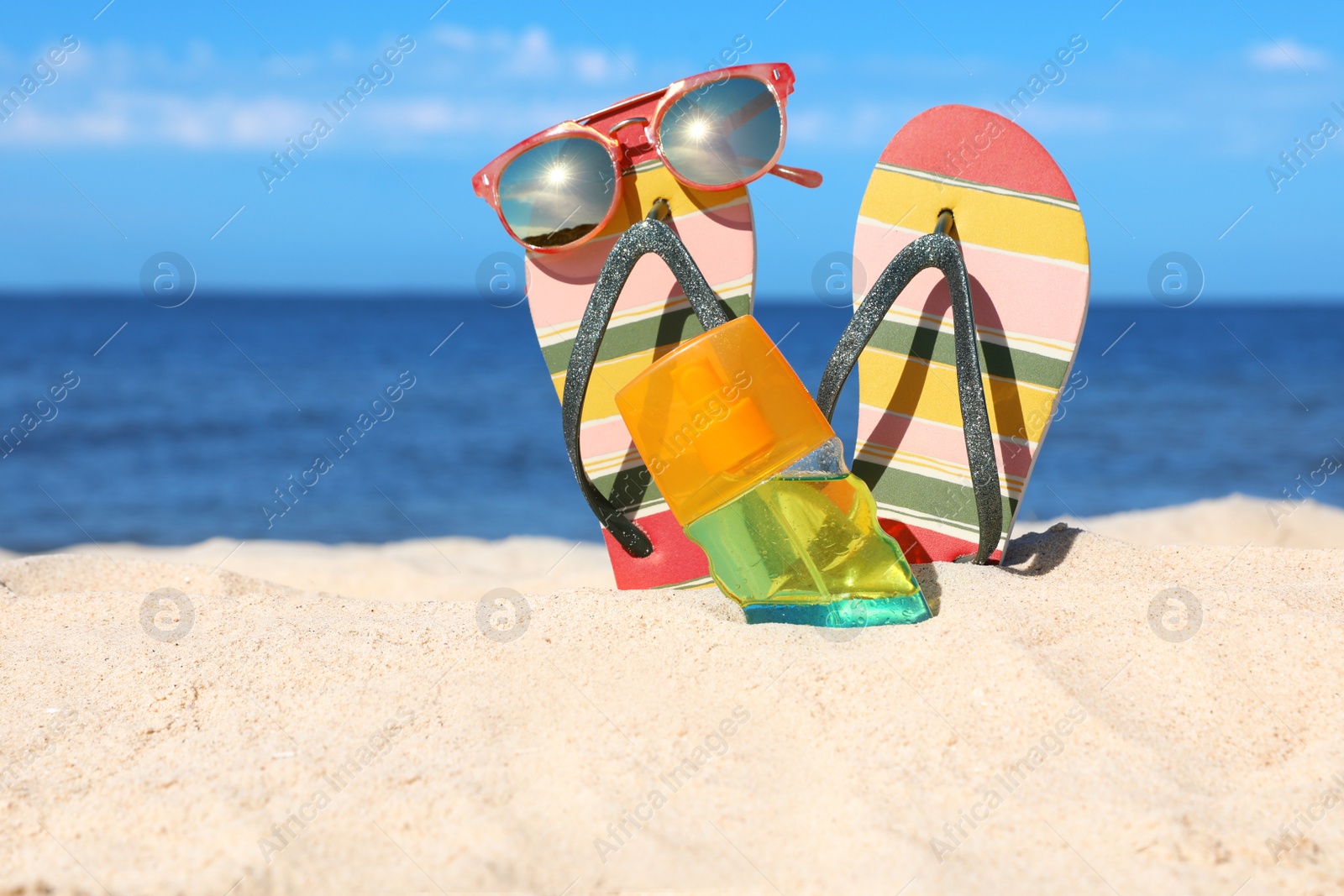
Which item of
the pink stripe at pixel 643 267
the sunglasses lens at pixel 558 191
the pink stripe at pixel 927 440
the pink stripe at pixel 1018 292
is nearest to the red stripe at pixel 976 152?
the pink stripe at pixel 1018 292

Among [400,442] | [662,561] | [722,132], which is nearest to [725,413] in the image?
[662,561]

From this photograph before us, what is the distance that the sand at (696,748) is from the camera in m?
1.28

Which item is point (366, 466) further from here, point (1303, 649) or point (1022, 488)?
point (1303, 649)

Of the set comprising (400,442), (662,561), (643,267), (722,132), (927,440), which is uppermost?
(722,132)

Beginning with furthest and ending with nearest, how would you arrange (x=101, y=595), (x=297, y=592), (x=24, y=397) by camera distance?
(x=24, y=397), (x=297, y=592), (x=101, y=595)

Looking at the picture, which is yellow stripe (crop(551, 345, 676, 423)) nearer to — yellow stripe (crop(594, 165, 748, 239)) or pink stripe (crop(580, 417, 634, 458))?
pink stripe (crop(580, 417, 634, 458))

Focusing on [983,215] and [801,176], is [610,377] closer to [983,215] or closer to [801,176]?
[801,176]

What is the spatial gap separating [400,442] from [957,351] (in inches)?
351

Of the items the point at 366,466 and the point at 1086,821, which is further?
the point at 366,466

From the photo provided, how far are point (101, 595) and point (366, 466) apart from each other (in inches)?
255

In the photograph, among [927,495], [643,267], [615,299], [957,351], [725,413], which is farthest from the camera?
[643,267]

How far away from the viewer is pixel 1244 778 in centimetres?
144

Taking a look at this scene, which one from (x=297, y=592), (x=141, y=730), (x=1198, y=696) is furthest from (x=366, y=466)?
(x=1198, y=696)

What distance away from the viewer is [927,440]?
252cm
